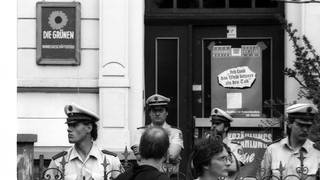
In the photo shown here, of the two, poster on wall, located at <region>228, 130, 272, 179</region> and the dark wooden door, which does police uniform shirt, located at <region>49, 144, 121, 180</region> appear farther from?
poster on wall, located at <region>228, 130, 272, 179</region>

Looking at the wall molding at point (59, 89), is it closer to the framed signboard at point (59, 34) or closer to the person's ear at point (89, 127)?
the framed signboard at point (59, 34)

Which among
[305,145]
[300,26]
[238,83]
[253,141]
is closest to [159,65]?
[238,83]

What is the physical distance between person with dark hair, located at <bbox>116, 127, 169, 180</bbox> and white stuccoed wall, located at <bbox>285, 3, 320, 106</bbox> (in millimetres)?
5433

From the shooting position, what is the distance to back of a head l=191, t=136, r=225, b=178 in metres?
5.80

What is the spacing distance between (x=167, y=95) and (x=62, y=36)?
63.6 inches

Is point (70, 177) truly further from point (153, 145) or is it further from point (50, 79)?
point (50, 79)

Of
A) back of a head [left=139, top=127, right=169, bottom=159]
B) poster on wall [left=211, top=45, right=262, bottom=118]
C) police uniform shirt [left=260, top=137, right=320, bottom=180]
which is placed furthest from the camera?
poster on wall [left=211, top=45, right=262, bottom=118]

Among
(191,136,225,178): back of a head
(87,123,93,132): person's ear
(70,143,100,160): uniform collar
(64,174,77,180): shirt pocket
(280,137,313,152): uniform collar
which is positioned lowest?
(64,174,77,180): shirt pocket

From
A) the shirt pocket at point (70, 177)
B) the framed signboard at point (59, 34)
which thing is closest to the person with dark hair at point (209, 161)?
the shirt pocket at point (70, 177)

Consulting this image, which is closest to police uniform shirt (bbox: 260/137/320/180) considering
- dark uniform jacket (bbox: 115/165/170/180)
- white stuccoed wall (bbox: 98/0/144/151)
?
dark uniform jacket (bbox: 115/165/170/180)

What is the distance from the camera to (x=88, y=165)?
8.04m

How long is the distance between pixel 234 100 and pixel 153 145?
607 cm

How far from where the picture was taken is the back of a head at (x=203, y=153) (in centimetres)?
580

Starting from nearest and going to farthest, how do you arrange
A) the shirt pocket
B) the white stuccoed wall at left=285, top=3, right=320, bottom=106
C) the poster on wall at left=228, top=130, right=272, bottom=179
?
1. the shirt pocket
2. the white stuccoed wall at left=285, top=3, right=320, bottom=106
3. the poster on wall at left=228, top=130, right=272, bottom=179
